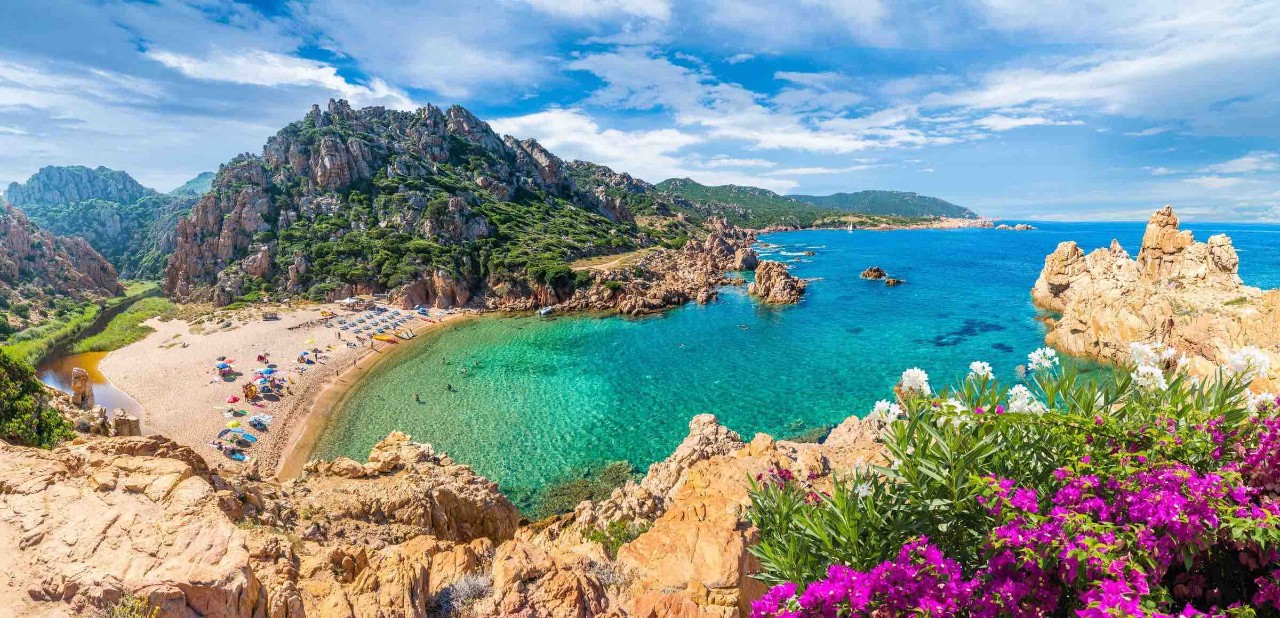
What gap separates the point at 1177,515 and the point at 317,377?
139ft

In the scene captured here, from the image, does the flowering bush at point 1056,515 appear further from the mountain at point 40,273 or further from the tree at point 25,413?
the mountain at point 40,273

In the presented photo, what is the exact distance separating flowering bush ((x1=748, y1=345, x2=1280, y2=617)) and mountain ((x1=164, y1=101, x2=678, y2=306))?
5830 cm

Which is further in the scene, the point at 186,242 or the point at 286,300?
the point at 186,242

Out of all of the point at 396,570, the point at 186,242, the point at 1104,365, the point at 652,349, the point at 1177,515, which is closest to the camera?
the point at 1177,515

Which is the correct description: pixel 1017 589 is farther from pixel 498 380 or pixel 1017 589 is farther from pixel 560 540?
pixel 498 380

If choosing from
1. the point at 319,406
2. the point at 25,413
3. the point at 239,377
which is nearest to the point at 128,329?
the point at 239,377

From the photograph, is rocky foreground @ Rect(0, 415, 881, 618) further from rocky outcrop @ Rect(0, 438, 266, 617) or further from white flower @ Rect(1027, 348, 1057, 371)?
white flower @ Rect(1027, 348, 1057, 371)

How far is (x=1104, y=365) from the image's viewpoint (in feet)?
113

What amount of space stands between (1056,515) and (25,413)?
20.9 metres

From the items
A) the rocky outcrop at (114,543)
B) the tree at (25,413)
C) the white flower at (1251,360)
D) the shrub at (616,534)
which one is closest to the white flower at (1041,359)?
the white flower at (1251,360)

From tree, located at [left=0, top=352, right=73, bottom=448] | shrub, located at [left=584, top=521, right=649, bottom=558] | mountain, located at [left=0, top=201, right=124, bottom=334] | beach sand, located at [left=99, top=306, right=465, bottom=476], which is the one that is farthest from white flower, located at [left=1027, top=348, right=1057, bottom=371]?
mountain, located at [left=0, top=201, right=124, bottom=334]

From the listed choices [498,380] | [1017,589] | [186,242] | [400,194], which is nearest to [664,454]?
[498,380]

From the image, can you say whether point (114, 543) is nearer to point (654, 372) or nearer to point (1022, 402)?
point (1022, 402)

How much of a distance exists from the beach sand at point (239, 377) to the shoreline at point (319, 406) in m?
0.06
